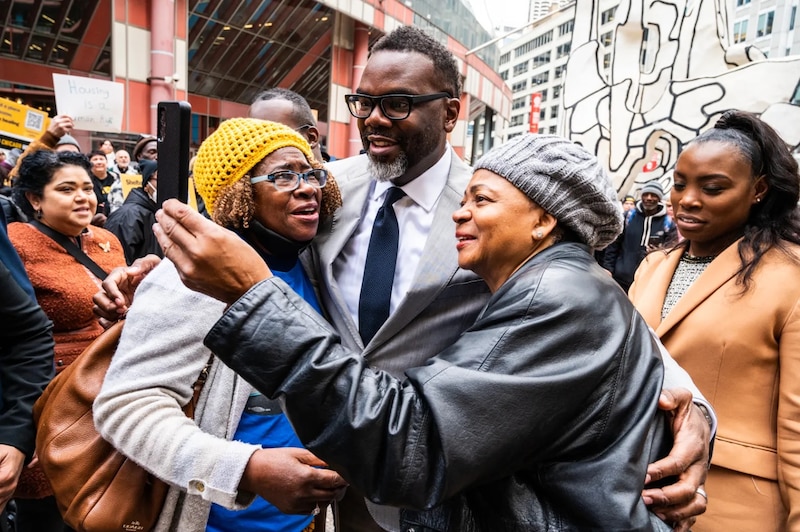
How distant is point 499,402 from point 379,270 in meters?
1.07

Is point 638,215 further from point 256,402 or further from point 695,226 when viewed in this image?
point 256,402

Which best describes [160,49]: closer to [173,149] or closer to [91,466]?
[91,466]

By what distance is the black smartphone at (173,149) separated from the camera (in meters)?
1.18

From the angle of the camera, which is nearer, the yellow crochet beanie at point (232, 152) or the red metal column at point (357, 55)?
the yellow crochet beanie at point (232, 152)

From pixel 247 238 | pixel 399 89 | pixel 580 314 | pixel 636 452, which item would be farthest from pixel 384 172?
pixel 636 452

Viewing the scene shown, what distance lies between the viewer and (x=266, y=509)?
1.80 m

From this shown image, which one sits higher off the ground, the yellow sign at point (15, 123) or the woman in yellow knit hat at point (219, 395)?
the yellow sign at point (15, 123)

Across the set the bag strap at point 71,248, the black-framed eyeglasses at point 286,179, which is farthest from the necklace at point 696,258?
the bag strap at point 71,248

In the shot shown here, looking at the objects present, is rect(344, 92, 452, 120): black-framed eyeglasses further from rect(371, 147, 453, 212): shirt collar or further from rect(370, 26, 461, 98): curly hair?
rect(371, 147, 453, 212): shirt collar

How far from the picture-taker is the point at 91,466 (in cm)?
160

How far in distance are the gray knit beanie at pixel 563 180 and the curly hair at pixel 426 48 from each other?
3.18ft

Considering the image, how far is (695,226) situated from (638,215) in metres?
6.59

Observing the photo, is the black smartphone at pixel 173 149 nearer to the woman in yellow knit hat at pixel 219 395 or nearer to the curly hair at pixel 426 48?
the woman in yellow knit hat at pixel 219 395

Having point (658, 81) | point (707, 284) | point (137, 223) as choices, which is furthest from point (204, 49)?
point (707, 284)
